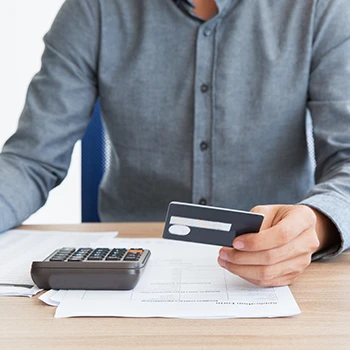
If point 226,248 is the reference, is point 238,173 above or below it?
below

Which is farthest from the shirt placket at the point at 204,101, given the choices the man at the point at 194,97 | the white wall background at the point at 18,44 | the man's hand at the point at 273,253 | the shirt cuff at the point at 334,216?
the white wall background at the point at 18,44

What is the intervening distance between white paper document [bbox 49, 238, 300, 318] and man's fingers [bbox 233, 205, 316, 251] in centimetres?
5

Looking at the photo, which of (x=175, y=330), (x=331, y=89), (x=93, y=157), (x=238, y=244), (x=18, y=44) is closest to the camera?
(x=175, y=330)

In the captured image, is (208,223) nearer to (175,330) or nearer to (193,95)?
(175,330)

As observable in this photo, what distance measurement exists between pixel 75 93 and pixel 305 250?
2.20ft

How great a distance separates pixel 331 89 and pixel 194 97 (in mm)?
260

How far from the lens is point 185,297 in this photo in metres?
0.64

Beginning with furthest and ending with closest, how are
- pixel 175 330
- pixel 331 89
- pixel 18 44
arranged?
1. pixel 18 44
2. pixel 331 89
3. pixel 175 330

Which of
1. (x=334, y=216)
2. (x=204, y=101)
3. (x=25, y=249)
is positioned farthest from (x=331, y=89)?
(x=25, y=249)

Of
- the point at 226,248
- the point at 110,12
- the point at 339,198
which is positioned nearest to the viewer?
the point at 226,248

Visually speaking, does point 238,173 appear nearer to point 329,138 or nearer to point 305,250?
point 329,138

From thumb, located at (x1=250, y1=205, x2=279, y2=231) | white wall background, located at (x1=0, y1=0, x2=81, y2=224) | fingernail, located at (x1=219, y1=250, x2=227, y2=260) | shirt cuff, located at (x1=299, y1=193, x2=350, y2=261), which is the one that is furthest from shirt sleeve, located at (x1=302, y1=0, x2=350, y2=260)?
white wall background, located at (x1=0, y1=0, x2=81, y2=224)

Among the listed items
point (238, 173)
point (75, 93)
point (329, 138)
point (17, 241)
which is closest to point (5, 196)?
point (17, 241)

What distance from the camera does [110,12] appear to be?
1224 millimetres
